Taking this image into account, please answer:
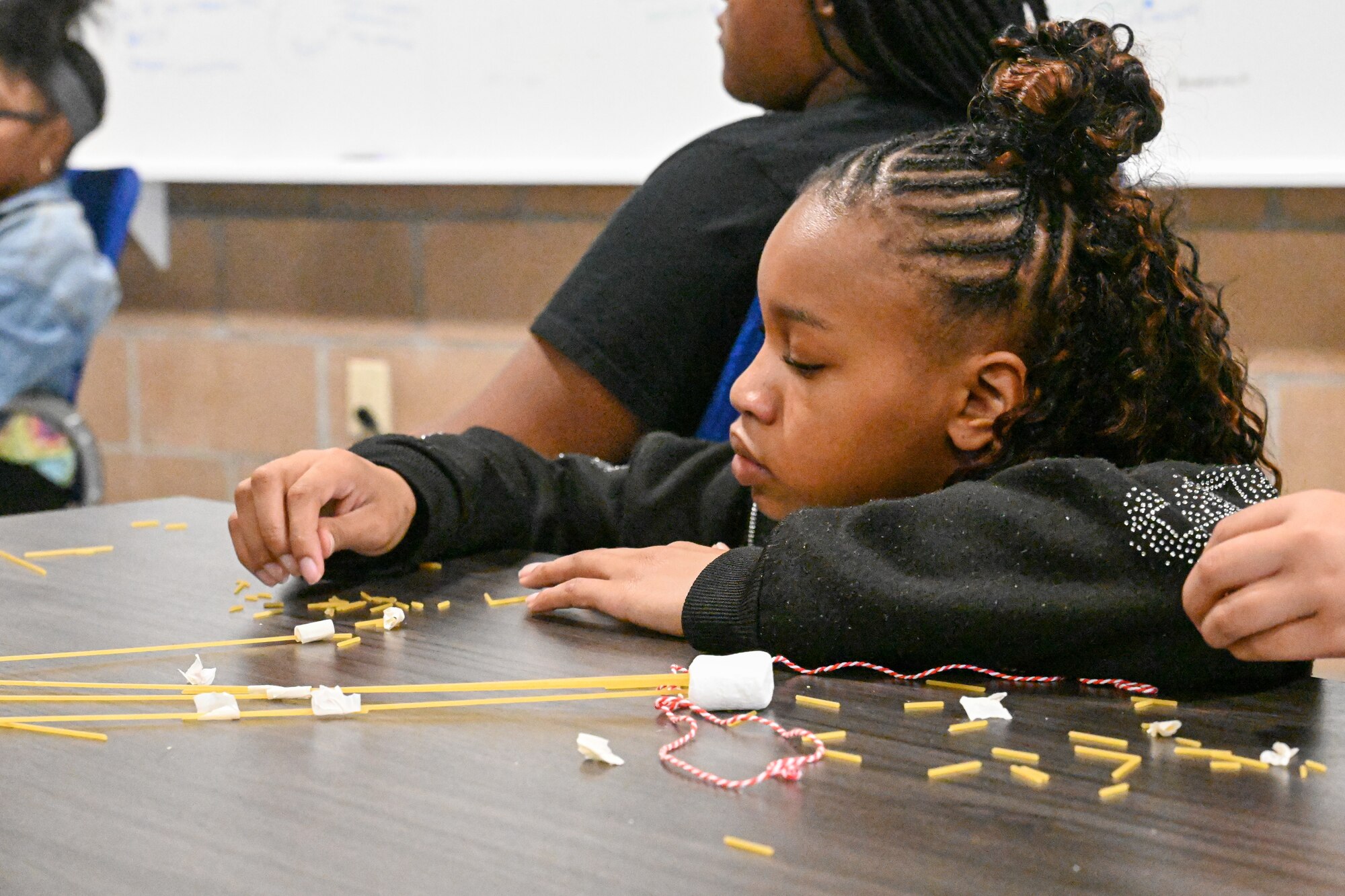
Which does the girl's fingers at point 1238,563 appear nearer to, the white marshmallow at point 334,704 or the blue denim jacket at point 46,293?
the white marshmallow at point 334,704

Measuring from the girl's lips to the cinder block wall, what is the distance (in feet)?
4.43

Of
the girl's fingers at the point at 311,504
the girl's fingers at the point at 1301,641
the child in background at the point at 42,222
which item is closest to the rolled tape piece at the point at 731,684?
the girl's fingers at the point at 1301,641

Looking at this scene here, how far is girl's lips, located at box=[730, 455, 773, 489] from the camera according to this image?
1054 mm

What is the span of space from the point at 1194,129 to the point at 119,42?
2265mm

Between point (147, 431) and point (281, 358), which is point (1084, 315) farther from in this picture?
point (147, 431)

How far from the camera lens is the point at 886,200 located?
1.01m

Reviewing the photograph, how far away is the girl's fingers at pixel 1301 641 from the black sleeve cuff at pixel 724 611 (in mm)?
283

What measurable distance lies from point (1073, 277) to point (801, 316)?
0.19m

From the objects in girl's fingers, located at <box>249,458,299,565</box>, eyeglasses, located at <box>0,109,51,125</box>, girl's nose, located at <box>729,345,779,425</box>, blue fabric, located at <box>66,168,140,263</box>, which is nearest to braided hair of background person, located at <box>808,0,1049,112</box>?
girl's nose, located at <box>729,345,779,425</box>

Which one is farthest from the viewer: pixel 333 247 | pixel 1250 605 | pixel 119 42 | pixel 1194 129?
pixel 119 42

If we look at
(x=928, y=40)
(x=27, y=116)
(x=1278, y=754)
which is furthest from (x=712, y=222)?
(x=27, y=116)

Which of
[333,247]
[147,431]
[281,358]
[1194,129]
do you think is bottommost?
[147,431]

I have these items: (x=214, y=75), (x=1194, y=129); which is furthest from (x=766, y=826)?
(x=214, y=75)

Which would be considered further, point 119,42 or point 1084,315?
point 119,42
